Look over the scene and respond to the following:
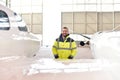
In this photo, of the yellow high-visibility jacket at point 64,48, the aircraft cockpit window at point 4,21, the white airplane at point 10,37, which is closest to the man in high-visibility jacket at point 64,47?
the yellow high-visibility jacket at point 64,48

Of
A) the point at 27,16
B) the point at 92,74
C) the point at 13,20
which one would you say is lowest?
the point at 92,74

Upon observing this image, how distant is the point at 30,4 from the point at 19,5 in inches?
62.9

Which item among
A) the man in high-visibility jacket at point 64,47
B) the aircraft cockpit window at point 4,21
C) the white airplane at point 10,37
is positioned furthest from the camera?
the man in high-visibility jacket at point 64,47

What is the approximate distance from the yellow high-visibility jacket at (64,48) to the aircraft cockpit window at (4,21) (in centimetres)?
305

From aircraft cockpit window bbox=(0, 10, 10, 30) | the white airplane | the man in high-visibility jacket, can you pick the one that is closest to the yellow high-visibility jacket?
the man in high-visibility jacket

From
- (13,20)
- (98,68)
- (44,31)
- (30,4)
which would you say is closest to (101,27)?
(44,31)

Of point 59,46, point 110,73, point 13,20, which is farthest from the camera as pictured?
point 59,46

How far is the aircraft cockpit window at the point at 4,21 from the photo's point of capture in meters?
5.49

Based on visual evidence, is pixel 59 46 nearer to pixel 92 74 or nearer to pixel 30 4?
pixel 92 74

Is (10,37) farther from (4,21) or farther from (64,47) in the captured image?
(64,47)

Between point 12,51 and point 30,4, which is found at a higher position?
point 30,4

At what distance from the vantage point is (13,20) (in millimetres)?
6348

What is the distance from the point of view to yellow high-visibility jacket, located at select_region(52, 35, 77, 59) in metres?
8.63

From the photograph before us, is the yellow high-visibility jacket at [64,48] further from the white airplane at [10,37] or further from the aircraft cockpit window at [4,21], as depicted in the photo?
the aircraft cockpit window at [4,21]
